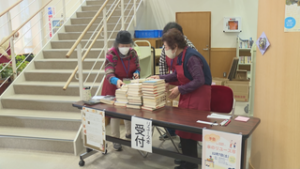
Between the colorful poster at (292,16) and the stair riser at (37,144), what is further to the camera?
the stair riser at (37,144)

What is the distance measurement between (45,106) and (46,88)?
38 cm

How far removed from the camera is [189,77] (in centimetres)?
251

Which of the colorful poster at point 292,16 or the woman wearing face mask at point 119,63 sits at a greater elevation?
the colorful poster at point 292,16

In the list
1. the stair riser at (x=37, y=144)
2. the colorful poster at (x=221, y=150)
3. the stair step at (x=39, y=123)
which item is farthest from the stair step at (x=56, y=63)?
the colorful poster at (x=221, y=150)

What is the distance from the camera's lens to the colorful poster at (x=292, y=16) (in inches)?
82.1

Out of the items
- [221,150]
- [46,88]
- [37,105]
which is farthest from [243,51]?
[221,150]

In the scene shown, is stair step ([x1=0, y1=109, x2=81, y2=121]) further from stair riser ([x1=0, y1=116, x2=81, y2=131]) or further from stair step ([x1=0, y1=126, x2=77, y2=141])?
stair step ([x1=0, y1=126, x2=77, y2=141])

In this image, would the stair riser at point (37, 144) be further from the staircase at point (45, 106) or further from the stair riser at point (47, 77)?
the stair riser at point (47, 77)

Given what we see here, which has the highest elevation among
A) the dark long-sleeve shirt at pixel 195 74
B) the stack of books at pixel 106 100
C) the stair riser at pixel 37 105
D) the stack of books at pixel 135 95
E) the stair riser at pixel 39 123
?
the dark long-sleeve shirt at pixel 195 74

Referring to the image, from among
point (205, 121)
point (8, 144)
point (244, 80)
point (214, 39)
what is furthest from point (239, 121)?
point (214, 39)

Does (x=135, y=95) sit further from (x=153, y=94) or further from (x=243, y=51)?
(x=243, y=51)

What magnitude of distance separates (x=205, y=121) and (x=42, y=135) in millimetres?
2346

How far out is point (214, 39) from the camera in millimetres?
7520

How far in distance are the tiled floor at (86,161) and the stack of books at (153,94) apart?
0.86 m
